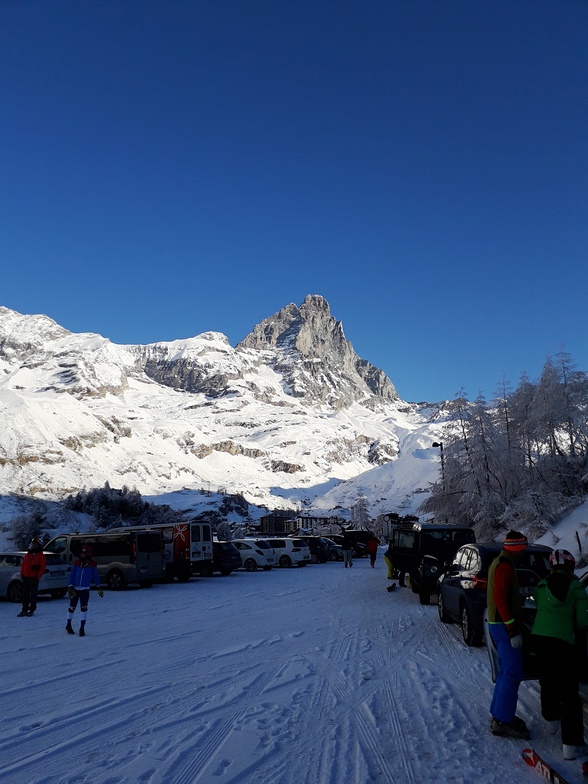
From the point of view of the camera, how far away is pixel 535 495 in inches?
1193

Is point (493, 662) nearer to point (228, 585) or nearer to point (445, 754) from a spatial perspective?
point (445, 754)

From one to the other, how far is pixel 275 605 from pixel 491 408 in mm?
32497

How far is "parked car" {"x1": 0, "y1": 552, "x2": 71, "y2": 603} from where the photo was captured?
52.4ft

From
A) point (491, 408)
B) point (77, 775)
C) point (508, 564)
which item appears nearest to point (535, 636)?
point (508, 564)

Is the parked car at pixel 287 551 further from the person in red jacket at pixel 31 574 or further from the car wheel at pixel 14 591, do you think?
the person in red jacket at pixel 31 574

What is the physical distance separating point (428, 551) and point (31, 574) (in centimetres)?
1018

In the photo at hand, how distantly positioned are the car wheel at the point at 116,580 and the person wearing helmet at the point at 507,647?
16028 mm

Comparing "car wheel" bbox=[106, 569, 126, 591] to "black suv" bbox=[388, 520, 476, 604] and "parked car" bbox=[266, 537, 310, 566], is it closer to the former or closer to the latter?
"black suv" bbox=[388, 520, 476, 604]

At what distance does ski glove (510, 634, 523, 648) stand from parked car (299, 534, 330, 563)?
3098 cm

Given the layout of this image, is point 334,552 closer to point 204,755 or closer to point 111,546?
point 111,546

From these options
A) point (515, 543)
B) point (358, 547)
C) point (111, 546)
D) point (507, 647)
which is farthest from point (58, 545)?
point (358, 547)

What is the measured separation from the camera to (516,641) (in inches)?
205

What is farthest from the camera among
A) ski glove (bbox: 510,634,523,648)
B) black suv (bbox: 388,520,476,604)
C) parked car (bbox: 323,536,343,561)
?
parked car (bbox: 323,536,343,561)

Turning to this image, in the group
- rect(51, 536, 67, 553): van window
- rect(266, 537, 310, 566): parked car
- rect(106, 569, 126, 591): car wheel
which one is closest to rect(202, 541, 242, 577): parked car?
rect(106, 569, 126, 591): car wheel
